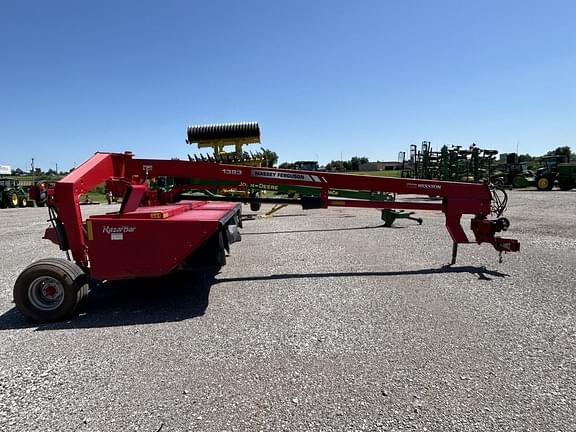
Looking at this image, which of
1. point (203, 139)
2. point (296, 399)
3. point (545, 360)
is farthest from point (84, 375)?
point (203, 139)

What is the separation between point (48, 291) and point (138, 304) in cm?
96

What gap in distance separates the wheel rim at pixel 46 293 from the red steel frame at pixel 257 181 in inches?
15.3

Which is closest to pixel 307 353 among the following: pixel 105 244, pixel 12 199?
pixel 105 244

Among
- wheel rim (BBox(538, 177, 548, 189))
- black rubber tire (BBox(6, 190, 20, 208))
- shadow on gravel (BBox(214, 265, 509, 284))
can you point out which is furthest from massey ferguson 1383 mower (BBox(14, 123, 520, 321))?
wheel rim (BBox(538, 177, 548, 189))

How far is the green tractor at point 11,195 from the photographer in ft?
76.0

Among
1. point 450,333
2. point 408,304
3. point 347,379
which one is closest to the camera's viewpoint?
point 347,379

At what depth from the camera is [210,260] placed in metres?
4.25

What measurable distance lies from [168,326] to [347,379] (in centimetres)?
198

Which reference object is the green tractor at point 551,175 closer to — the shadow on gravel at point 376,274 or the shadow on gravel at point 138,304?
the shadow on gravel at point 376,274

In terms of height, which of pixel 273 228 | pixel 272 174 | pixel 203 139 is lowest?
pixel 273 228

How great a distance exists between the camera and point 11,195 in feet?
76.8

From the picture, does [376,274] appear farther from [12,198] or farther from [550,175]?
[550,175]

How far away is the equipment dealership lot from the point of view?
93.1 inches

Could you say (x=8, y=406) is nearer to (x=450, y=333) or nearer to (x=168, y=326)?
(x=168, y=326)
